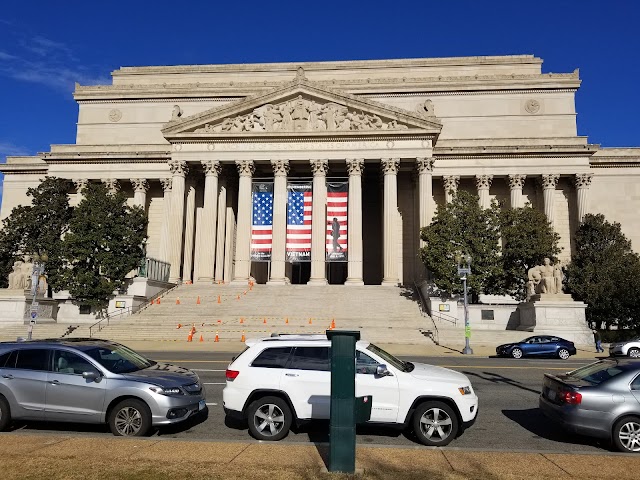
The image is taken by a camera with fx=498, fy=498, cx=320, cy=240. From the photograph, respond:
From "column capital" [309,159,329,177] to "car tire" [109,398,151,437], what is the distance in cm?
3555

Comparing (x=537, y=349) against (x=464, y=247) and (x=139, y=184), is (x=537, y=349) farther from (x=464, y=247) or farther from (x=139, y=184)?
(x=139, y=184)

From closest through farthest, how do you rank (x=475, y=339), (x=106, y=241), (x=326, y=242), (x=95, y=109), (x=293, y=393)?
1. (x=293, y=393)
2. (x=475, y=339)
3. (x=106, y=241)
4. (x=326, y=242)
5. (x=95, y=109)

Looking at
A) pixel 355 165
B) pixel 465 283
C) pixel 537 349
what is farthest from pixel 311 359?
pixel 355 165

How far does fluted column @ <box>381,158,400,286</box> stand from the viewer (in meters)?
41.6

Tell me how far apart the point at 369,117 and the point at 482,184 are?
1280 cm

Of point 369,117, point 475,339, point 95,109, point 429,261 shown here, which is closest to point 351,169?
point 369,117

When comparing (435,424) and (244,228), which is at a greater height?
(244,228)

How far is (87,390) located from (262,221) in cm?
3374

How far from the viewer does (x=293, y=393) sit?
897 centimetres

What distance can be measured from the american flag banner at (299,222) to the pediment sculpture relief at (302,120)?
552cm

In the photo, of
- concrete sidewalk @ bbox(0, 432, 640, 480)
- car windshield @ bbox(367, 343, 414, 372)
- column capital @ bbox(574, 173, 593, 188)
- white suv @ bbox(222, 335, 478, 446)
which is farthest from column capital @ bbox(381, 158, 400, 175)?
concrete sidewalk @ bbox(0, 432, 640, 480)

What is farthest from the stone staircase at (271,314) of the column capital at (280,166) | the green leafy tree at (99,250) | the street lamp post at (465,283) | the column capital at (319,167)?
the column capital at (319,167)

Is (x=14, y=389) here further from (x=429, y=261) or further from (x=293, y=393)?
(x=429, y=261)

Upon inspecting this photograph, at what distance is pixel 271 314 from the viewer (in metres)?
34.3
